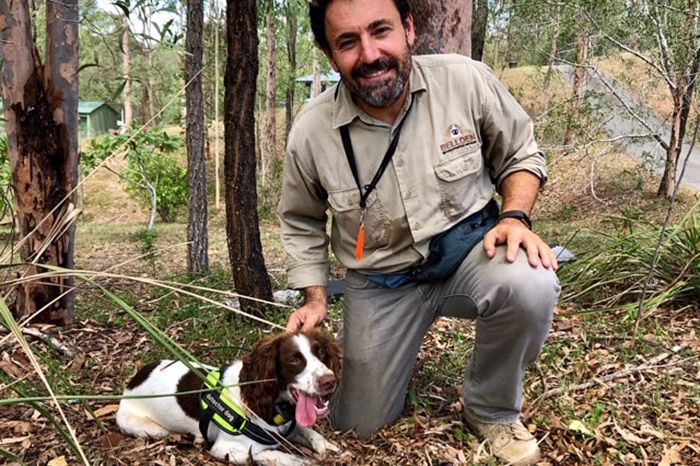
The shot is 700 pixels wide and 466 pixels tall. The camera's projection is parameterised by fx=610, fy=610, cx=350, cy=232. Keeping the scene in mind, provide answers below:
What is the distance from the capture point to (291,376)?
2.72 meters

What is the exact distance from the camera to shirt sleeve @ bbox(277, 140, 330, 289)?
314 centimetres

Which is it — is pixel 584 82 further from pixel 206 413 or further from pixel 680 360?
pixel 206 413

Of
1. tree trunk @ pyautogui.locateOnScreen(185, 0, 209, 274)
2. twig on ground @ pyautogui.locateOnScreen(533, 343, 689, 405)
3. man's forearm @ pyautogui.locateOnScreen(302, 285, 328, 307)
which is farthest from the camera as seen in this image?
tree trunk @ pyautogui.locateOnScreen(185, 0, 209, 274)

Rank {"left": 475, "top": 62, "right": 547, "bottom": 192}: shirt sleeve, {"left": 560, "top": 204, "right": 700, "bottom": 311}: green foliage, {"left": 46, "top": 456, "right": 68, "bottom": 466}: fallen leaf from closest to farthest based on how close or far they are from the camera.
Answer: {"left": 46, "top": 456, "right": 68, "bottom": 466}: fallen leaf < {"left": 475, "top": 62, "right": 547, "bottom": 192}: shirt sleeve < {"left": 560, "top": 204, "right": 700, "bottom": 311}: green foliage

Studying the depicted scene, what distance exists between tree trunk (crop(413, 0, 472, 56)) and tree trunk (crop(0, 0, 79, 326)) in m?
2.29

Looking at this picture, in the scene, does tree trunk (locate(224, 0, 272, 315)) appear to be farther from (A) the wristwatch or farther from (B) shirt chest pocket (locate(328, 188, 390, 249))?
(A) the wristwatch

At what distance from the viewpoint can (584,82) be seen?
49.2 feet

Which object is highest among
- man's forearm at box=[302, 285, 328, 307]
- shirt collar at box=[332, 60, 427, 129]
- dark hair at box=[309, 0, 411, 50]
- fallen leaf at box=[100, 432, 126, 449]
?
dark hair at box=[309, 0, 411, 50]

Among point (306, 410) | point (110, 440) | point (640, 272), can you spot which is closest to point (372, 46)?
point (306, 410)

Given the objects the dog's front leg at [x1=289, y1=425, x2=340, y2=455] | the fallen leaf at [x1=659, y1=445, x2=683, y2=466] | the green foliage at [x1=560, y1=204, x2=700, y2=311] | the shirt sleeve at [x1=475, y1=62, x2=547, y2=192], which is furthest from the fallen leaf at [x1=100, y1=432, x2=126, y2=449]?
the green foliage at [x1=560, y1=204, x2=700, y2=311]

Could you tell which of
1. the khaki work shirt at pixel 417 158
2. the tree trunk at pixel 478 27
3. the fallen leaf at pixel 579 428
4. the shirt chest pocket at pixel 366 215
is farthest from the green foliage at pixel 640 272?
the tree trunk at pixel 478 27

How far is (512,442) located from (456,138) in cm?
144

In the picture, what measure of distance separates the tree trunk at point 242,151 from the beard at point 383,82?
134 cm

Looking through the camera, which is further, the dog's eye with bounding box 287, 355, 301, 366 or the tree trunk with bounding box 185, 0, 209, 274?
the tree trunk with bounding box 185, 0, 209, 274
